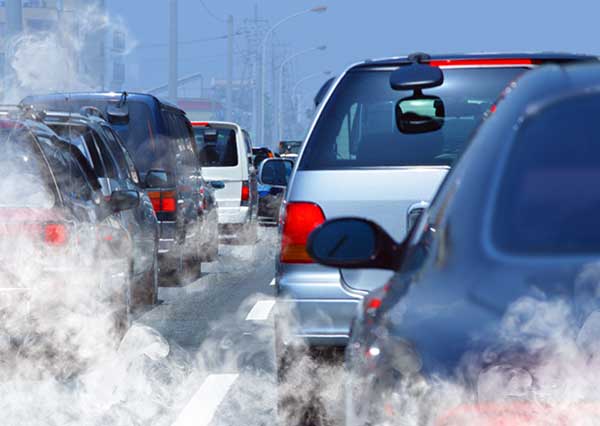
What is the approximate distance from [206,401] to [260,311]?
14.9 feet

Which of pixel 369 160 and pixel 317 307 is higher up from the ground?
pixel 369 160

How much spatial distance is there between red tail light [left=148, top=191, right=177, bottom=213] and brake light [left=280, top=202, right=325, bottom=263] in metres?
7.39

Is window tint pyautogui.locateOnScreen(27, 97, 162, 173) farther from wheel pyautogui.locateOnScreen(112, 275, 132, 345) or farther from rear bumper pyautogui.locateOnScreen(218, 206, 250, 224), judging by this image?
rear bumper pyautogui.locateOnScreen(218, 206, 250, 224)

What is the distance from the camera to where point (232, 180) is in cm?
1989

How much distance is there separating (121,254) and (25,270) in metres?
1.94

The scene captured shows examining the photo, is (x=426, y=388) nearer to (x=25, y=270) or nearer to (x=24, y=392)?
(x=25, y=270)

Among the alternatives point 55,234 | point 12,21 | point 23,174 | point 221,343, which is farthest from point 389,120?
point 12,21

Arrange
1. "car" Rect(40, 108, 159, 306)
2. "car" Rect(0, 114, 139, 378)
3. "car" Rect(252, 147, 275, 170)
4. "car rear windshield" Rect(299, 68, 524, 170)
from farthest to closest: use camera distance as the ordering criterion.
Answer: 1. "car" Rect(252, 147, 275, 170)
2. "car" Rect(40, 108, 159, 306)
3. "car" Rect(0, 114, 139, 378)
4. "car rear windshield" Rect(299, 68, 524, 170)

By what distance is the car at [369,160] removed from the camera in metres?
5.56

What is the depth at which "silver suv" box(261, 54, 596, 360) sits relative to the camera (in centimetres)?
556

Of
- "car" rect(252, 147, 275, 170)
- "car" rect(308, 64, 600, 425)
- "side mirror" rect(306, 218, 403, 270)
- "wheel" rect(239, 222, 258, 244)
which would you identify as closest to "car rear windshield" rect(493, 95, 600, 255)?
"car" rect(308, 64, 600, 425)

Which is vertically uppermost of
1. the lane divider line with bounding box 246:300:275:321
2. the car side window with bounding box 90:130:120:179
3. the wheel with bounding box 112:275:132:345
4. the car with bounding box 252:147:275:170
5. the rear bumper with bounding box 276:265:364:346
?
the car side window with bounding box 90:130:120:179

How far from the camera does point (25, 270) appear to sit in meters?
6.64

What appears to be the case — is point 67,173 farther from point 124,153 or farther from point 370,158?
point 124,153
